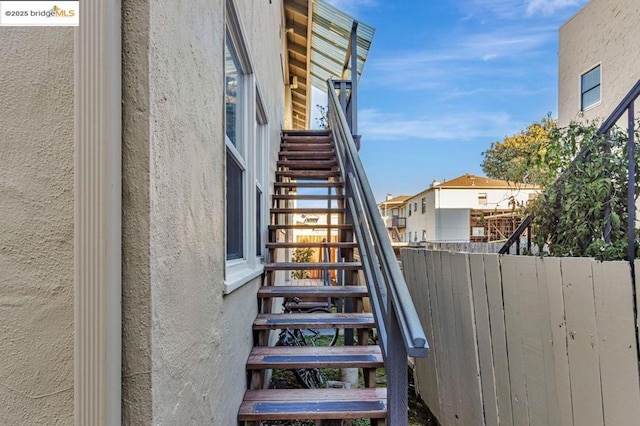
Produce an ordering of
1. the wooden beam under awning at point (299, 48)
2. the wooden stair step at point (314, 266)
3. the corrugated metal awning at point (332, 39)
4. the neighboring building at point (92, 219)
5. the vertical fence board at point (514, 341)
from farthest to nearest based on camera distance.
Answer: the wooden beam under awning at point (299, 48) < the corrugated metal awning at point (332, 39) < the wooden stair step at point (314, 266) < the vertical fence board at point (514, 341) < the neighboring building at point (92, 219)

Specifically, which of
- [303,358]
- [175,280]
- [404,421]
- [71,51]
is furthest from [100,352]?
[303,358]

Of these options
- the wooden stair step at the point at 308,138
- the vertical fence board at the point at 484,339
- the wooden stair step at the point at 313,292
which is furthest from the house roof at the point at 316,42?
the vertical fence board at the point at 484,339

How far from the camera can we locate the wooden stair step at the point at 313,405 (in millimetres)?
2123

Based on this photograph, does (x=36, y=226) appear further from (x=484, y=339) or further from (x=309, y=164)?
(x=309, y=164)

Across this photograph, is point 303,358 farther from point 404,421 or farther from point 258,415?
point 404,421

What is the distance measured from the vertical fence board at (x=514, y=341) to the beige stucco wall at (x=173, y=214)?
61.6 inches

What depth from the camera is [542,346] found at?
1840 mm

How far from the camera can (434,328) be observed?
3.08 m

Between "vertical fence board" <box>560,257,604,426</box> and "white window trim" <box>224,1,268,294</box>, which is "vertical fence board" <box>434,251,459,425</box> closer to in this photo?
"vertical fence board" <box>560,257,604,426</box>

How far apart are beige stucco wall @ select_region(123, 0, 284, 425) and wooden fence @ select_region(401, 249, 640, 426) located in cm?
157

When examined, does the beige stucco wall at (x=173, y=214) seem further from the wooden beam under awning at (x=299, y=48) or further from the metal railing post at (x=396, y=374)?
the wooden beam under awning at (x=299, y=48)

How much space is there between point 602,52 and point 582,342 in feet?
24.3

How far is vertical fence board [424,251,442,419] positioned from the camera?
3028 millimetres

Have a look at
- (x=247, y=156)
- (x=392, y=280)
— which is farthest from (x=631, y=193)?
(x=247, y=156)
